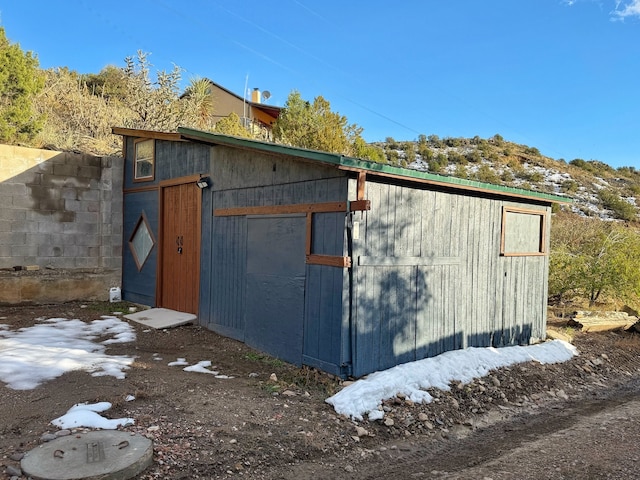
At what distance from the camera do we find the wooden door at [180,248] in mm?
8188

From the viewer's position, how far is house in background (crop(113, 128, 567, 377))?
5395mm

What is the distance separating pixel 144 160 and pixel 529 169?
32356mm

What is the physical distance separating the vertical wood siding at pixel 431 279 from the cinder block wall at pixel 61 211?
697cm

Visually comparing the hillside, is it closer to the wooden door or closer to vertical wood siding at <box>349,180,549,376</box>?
vertical wood siding at <box>349,180,549,376</box>

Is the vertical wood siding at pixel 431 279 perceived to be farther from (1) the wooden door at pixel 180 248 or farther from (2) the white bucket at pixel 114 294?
(2) the white bucket at pixel 114 294

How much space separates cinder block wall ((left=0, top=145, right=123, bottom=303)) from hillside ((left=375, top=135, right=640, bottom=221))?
2218 cm

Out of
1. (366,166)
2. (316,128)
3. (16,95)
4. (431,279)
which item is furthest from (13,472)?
(316,128)

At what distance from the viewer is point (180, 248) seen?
8641 millimetres

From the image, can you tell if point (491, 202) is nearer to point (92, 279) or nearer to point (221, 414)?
point (221, 414)

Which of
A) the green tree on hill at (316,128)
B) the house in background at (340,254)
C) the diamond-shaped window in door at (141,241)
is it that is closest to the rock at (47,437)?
the house in background at (340,254)

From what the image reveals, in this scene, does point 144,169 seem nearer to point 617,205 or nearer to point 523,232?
point 523,232

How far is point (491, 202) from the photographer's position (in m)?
7.14

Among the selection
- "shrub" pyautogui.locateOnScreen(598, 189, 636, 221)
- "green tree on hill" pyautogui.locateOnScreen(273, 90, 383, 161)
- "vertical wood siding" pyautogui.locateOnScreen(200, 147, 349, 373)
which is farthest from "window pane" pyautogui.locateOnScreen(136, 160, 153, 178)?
"shrub" pyautogui.locateOnScreen(598, 189, 636, 221)

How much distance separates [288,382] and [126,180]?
6932 mm
